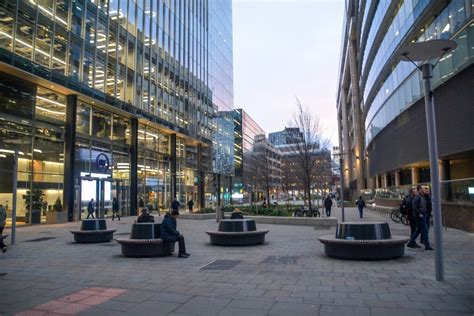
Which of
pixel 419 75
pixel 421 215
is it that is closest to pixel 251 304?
pixel 421 215

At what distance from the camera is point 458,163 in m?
26.5

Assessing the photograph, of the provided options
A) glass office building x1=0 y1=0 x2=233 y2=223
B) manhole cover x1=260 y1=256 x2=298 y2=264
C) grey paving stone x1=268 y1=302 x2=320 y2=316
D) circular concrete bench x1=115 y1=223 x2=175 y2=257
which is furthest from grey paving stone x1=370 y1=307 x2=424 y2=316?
glass office building x1=0 y1=0 x2=233 y2=223

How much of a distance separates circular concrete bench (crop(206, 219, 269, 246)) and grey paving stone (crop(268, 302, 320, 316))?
7.20 metres

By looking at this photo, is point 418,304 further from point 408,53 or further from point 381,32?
point 381,32

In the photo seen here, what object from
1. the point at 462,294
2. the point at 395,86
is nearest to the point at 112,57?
the point at 395,86

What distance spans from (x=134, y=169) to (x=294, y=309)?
32914 millimetres

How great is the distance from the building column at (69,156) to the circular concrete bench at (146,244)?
1826 centimetres

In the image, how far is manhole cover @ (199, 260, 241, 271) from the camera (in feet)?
30.7

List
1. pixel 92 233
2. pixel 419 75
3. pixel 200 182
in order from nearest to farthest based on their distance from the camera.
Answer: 1. pixel 92 233
2. pixel 419 75
3. pixel 200 182

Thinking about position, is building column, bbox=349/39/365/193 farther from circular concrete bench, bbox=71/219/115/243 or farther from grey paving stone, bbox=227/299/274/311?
grey paving stone, bbox=227/299/274/311

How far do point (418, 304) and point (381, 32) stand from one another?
115ft

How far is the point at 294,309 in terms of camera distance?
5.80 m

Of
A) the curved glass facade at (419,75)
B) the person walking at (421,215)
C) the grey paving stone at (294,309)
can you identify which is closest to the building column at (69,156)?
the person walking at (421,215)

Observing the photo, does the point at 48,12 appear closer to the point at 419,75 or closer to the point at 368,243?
the point at 419,75
